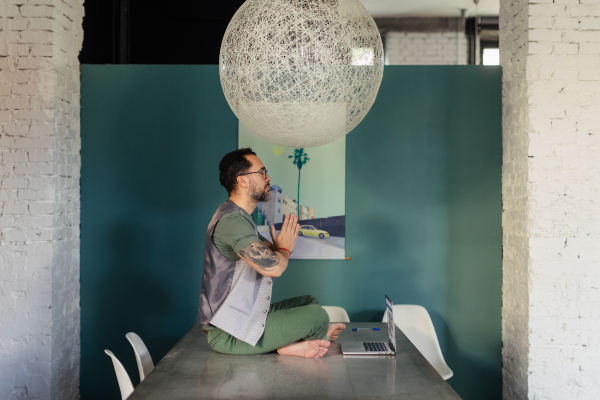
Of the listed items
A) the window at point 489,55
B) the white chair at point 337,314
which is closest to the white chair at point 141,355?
the white chair at point 337,314

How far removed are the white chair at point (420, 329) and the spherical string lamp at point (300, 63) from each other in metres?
1.83

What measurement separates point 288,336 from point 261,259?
410 millimetres

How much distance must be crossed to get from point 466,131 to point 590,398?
1.91 meters

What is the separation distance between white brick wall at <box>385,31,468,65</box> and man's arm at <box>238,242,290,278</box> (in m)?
3.97

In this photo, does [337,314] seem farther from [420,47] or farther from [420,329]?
[420,47]

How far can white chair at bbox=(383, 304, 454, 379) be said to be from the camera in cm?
290

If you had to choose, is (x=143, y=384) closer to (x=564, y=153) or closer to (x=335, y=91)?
(x=335, y=91)

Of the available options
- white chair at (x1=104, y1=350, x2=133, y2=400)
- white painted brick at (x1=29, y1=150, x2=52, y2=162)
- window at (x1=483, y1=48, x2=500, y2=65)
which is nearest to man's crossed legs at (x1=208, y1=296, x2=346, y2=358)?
white chair at (x1=104, y1=350, x2=133, y2=400)

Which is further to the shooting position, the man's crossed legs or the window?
the window

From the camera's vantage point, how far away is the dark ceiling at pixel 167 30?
418 cm

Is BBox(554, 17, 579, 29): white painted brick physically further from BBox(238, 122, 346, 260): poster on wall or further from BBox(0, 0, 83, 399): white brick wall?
BBox(0, 0, 83, 399): white brick wall

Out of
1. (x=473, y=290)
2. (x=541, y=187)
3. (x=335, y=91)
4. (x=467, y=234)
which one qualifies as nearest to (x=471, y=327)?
(x=473, y=290)

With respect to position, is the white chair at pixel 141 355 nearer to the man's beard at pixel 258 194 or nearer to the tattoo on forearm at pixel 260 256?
the tattoo on forearm at pixel 260 256

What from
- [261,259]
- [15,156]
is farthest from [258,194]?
[15,156]
